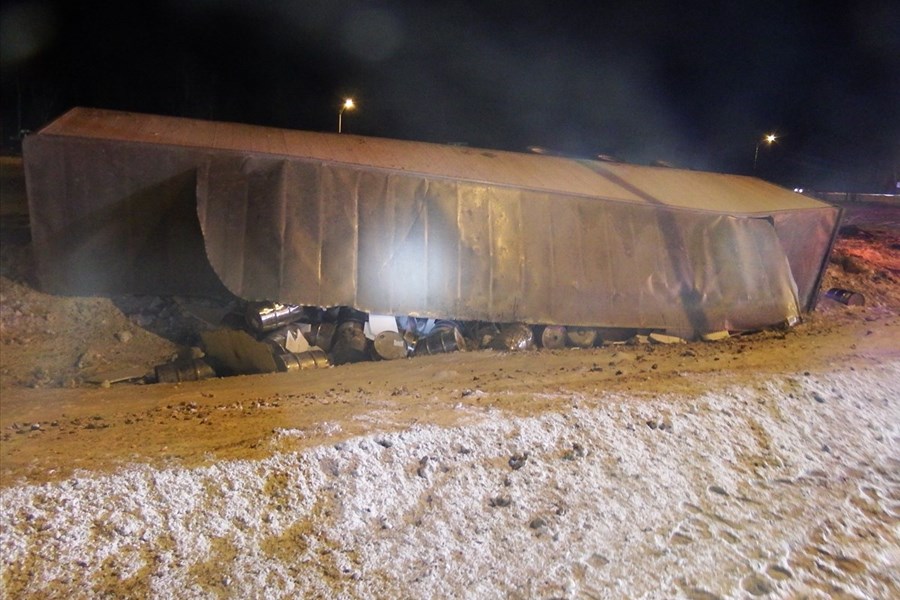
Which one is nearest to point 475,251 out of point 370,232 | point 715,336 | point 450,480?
point 370,232

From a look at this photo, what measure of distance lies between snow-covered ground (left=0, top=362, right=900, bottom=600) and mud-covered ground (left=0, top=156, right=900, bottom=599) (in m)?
0.01

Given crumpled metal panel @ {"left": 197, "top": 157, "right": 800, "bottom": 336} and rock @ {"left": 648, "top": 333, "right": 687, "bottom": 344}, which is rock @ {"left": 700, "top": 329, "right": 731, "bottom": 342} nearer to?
crumpled metal panel @ {"left": 197, "top": 157, "right": 800, "bottom": 336}

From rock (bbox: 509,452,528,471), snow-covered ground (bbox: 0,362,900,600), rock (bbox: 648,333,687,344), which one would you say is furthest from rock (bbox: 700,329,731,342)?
rock (bbox: 509,452,528,471)

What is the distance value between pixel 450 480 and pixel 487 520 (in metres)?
0.44

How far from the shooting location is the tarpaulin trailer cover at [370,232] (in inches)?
314

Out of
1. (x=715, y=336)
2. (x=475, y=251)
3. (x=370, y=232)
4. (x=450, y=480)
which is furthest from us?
(x=715, y=336)

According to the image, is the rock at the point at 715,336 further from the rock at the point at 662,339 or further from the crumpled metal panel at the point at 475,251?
the rock at the point at 662,339

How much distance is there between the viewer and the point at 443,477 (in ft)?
15.4

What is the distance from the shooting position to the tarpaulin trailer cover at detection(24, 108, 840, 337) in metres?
7.97

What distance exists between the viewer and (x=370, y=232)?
8367 millimetres

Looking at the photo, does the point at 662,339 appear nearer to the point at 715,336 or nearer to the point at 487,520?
the point at 715,336

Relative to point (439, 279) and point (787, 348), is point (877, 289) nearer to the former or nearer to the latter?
point (787, 348)

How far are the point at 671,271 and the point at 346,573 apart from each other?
712 cm

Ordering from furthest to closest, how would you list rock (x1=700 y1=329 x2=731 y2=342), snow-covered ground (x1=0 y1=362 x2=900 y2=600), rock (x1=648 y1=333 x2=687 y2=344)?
Result: 1. rock (x1=700 y1=329 x2=731 y2=342)
2. rock (x1=648 y1=333 x2=687 y2=344)
3. snow-covered ground (x1=0 y1=362 x2=900 y2=600)
